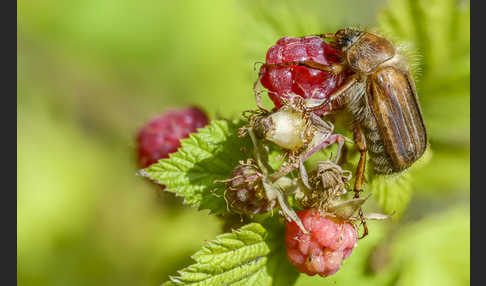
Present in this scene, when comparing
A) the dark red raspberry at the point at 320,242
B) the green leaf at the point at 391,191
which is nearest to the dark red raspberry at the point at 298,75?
the dark red raspberry at the point at 320,242

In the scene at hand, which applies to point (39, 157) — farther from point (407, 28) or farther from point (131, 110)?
point (407, 28)

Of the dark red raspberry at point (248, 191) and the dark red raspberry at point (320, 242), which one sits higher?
the dark red raspberry at point (248, 191)

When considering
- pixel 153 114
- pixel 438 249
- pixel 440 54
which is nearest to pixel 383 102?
pixel 440 54

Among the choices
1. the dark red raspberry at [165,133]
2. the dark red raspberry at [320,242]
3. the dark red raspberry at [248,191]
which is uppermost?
the dark red raspberry at [165,133]

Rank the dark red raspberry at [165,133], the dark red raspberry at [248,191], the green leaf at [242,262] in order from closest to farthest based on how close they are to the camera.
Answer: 1. the dark red raspberry at [248,191]
2. the green leaf at [242,262]
3. the dark red raspberry at [165,133]

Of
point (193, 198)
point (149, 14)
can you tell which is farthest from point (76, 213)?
point (193, 198)

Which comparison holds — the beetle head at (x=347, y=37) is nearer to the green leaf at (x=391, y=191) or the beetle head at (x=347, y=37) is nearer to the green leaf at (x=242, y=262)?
the green leaf at (x=391, y=191)
